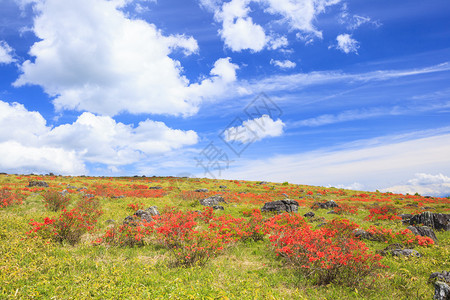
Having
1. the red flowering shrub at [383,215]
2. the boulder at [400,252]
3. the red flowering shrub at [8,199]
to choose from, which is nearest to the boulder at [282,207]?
the red flowering shrub at [383,215]

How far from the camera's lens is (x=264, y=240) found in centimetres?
1616

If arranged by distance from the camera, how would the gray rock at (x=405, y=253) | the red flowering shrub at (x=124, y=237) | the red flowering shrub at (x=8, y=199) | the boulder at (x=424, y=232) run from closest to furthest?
the gray rock at (x=405, y=253) → the red flowering shrub at (x=124, y=237) → the boulder at (x=424, y=232) → the red flowering shrub at (x=8, y=199)

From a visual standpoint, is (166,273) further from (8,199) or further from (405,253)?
(8,199)

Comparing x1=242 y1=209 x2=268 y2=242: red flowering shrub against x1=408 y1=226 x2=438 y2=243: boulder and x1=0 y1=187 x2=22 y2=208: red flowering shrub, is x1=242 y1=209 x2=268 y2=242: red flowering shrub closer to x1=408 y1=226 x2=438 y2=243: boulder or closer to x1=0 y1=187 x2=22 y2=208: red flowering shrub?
x1=408 y1=226 x2=438 y2=243: boulder

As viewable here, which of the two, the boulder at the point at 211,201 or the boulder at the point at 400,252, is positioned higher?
the boulder at the point at 211,201

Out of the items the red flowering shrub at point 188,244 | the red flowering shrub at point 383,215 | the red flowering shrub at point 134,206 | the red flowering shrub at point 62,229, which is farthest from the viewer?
the red flowering shrub at point 134,206

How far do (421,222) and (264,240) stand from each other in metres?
15.1

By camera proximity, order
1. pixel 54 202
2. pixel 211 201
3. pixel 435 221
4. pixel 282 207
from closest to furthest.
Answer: pixel 435 221 < pixel 54 202 < pixel 282 207 < pixel 211 201

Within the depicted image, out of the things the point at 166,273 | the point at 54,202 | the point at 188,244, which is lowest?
the point at 166,273

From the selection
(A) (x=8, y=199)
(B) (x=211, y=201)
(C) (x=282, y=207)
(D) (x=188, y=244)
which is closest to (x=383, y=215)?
(C) (x=282, y=207)

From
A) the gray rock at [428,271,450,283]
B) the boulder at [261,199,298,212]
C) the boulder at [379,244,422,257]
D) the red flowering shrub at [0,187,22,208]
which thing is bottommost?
the boulder at [379,244,422,257]

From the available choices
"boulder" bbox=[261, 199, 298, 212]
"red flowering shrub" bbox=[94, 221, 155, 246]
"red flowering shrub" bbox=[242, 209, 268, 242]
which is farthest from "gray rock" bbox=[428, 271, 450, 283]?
"boulder" bbox=[261, 199, 298, 212]

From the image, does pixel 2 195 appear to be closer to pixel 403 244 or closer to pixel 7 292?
pixel 7 292

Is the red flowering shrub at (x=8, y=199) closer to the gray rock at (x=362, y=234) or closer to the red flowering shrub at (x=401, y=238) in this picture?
the gray rock at (x=362, y=234)
